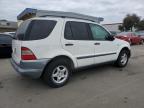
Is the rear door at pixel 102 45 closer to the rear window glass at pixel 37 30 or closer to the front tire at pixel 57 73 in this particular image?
the front tire at pixel 57 73

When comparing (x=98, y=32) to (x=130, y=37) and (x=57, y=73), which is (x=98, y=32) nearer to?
(x=57, y=73)

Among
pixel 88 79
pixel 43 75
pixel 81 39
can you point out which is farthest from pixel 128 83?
pixel 43 75

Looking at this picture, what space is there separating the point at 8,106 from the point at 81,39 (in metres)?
2.55

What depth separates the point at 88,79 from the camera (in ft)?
16.3

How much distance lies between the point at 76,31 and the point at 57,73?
1.30m

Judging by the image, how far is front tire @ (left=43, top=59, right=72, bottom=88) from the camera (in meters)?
4.08

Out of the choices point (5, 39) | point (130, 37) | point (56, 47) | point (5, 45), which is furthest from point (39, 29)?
point (130, 37)

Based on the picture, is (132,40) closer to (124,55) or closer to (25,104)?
(124,55)

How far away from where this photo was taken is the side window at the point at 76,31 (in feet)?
14.4

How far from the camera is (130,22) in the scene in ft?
140

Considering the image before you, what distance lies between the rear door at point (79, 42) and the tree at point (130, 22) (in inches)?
1614

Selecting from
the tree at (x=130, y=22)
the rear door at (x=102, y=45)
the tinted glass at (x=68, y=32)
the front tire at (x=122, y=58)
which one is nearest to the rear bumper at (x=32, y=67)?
the tinted glass at (x=68, y=32)

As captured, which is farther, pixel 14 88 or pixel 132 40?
pixel 132 40

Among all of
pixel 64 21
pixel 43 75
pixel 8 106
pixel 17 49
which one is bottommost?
pixel 8 106
